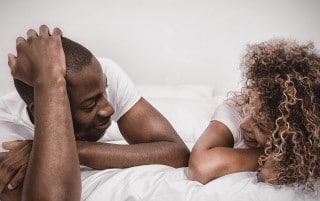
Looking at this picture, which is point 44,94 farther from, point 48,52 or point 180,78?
point 180,78

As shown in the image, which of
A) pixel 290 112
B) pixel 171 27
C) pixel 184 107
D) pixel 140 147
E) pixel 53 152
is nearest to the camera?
pixel 53 152

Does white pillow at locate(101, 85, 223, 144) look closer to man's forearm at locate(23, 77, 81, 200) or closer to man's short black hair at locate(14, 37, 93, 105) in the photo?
man's short black hair at locate(14, 37, 93, 105)

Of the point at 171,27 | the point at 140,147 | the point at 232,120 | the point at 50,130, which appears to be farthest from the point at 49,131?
the point at 171,27

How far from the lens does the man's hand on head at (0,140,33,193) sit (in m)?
0.91

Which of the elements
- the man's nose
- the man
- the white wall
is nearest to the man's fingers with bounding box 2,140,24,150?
the man

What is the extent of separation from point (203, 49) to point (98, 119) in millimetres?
922

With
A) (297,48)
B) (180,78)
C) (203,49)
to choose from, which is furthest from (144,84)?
(297,48)

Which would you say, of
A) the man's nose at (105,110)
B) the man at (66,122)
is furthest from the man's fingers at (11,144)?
the man's nose at (105,110)

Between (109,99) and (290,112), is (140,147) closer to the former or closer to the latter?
(109,99)

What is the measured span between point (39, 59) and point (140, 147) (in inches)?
14.0

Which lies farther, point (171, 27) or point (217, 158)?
point (171, 27)

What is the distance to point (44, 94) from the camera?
0.88 m

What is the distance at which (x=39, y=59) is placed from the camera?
0.91 meters

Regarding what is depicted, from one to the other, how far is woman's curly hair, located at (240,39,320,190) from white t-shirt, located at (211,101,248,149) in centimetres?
9
